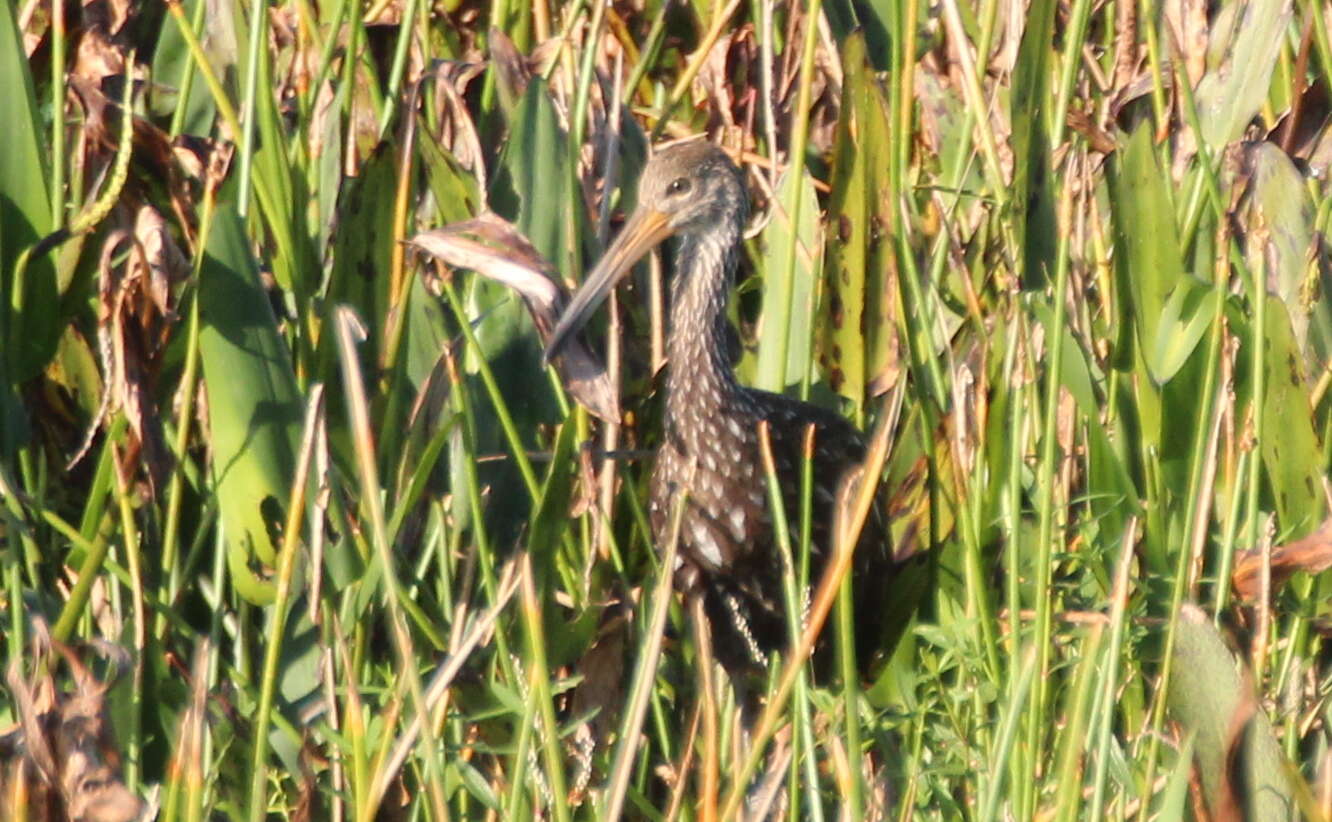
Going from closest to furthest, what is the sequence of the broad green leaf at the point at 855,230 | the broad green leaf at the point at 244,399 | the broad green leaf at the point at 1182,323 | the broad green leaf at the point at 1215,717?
the broad green leaf at the point at 1215,717, the broad green leaf at the point at 244,399, the broad green leaf at the point at 1182,323, the broad green leaf at the point at 855,230

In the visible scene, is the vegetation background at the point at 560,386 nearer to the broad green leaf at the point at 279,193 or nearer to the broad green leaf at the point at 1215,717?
the broad green leaf at the point at 279,193

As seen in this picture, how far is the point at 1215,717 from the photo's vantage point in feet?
5.21

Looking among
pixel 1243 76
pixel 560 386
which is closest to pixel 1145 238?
pixel 1243 76

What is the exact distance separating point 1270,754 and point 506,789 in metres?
1.05

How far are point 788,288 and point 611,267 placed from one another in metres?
0.33

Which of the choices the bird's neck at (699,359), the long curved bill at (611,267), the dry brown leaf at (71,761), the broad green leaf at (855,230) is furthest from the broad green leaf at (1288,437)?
the dry brown leaf at (71,761)

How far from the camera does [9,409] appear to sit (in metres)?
2.51

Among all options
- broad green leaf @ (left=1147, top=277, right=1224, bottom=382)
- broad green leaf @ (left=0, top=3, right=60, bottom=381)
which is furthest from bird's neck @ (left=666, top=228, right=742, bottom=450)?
broad green leaf @ (left=0, top=3, right=60, bottom=381)

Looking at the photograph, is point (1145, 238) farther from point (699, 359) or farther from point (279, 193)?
point (279, 193)

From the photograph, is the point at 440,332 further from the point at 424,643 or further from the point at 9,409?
the point at 9,409

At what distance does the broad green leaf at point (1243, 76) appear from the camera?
9.23 feet

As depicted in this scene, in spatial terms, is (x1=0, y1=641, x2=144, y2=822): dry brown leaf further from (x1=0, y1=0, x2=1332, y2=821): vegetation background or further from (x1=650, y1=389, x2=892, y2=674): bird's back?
(x1=650, y1=389, x2=892, y2=674): bird's back

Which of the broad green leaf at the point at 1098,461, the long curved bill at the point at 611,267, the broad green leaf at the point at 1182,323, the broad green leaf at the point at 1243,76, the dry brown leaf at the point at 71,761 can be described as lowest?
the dry brown leaf at the point at 71,761

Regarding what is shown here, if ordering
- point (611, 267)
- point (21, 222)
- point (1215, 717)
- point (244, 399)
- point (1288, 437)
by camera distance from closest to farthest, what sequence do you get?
point (1215, 717) < point (244, 399) < point (21, 222) < point (1288, 437) < point (611, 267)
